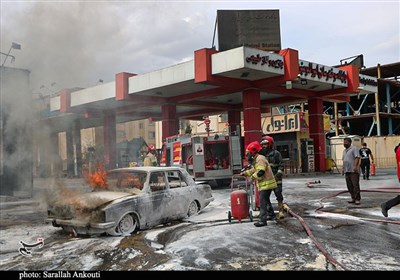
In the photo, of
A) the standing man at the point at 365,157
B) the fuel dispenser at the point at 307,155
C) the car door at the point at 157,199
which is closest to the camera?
the car door at the point at 157,199

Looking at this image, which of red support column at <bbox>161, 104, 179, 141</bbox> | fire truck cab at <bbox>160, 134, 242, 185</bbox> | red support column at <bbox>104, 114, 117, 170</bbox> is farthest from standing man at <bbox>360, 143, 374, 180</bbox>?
red support column at <bbox>104, 114, 117, 170</bbox>

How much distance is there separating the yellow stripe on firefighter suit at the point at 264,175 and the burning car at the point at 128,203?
71.4 inches

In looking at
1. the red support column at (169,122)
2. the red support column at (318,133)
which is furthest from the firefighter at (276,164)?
the red support column at (318,133)

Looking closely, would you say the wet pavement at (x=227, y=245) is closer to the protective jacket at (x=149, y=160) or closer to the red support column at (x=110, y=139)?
the protective jacket at (x=149, y=160)

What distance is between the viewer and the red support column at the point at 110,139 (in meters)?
22.9

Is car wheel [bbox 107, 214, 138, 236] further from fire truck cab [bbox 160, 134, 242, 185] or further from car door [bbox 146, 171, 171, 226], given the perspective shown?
fire truck cab [bbox 160, 134, 242, 185]

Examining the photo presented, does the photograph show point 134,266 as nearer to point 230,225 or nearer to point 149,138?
point 230,225

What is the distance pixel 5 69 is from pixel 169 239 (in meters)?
5.81

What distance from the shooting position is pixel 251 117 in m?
18.0

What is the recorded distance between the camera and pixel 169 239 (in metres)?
6.07

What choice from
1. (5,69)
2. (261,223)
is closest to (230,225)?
(261,223)

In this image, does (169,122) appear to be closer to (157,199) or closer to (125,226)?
(157,199)

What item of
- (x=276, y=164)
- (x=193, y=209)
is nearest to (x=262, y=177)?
(x=276, y=164)

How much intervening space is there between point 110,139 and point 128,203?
18575mm
